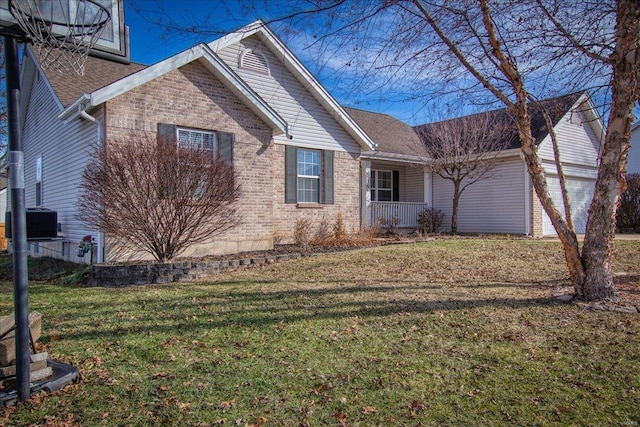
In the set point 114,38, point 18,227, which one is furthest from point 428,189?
point 18,227

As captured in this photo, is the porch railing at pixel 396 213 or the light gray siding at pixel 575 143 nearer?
the porch railing at pixel 396 213

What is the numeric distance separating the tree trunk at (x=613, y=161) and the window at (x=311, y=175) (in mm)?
8277

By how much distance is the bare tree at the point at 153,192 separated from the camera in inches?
323

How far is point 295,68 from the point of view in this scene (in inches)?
547

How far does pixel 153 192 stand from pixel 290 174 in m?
5.42

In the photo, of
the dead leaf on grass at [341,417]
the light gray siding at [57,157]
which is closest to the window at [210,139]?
the light gray siding at [57,157]

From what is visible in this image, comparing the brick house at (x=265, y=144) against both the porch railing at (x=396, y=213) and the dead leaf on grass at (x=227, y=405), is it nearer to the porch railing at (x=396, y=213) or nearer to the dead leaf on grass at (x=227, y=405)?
the porch railing at (x=396, y=213)

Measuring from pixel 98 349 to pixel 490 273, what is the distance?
6.87m

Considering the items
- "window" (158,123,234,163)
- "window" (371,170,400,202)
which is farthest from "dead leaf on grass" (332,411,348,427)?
"window" (371,170,400,202)

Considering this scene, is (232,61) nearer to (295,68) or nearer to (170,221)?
(295,68)

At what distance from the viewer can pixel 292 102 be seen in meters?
14.1

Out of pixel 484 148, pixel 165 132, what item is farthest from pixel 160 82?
pixel 484 148

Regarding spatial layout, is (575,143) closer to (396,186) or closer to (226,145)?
(396,186)

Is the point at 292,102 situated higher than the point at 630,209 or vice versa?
the point at 292,102
